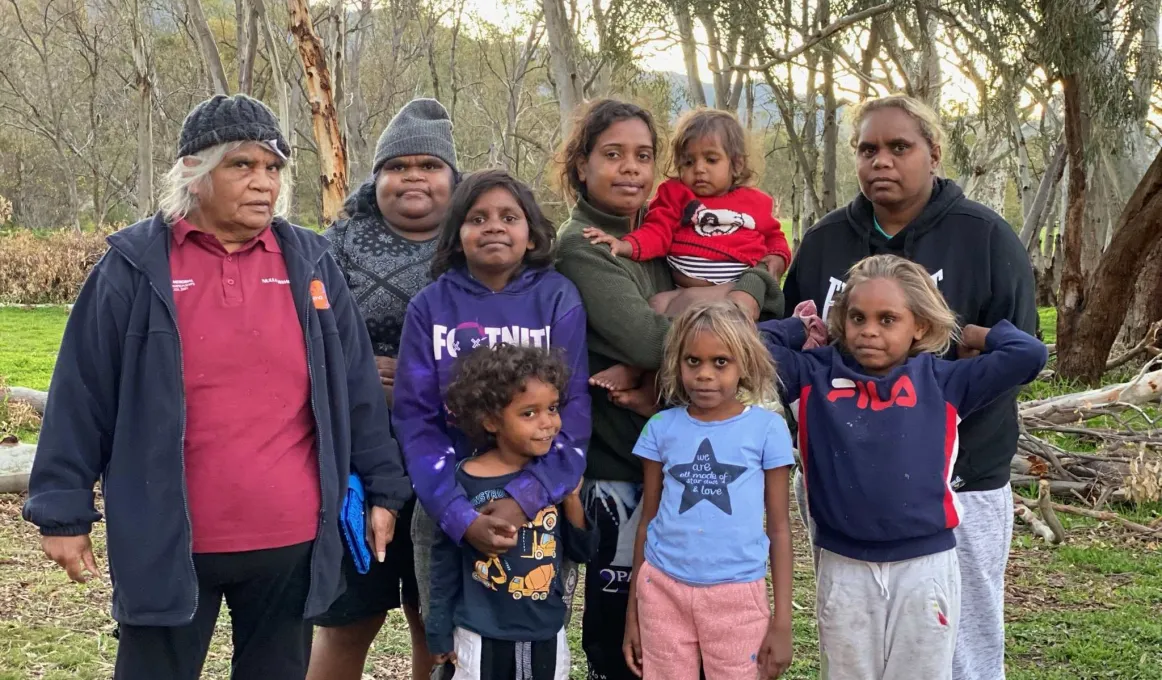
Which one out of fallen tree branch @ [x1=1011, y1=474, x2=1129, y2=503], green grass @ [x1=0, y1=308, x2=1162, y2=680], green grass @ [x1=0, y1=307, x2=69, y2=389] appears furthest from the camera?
green grass @ [x1=0, y1=307, x2=69, y2=389]

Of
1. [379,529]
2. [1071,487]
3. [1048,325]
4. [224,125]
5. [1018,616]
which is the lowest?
[1018,616]

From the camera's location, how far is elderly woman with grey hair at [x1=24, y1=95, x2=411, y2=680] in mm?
2324

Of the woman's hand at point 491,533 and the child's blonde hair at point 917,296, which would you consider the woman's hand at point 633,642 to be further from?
the child's blonde hair at point 917,296

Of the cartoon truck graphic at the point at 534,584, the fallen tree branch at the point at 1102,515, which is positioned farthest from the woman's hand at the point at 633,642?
the fallen tree branch at the point at 1102,515

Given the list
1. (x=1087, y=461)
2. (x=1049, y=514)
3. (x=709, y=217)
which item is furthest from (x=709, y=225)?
(x=1087, y=461)

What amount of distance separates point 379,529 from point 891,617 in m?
1.36

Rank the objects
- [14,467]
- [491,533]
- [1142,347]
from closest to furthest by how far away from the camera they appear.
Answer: [491,533], [14,467], [1142,347]

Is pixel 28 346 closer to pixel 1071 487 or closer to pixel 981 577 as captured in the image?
pixel 1071 487

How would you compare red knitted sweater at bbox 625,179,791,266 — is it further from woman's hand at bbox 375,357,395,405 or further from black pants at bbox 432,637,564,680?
black pants at bbox 432,637,564,680

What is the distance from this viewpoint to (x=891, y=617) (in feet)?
A: 8.67

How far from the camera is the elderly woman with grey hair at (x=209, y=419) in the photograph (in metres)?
2.32

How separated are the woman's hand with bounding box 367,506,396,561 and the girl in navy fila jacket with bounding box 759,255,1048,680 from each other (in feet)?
3.77

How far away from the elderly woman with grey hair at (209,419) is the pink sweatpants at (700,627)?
82 centimetres

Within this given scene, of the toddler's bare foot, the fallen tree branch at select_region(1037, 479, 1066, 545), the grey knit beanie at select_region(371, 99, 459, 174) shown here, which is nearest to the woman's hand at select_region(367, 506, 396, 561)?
the toddler's bare foot
